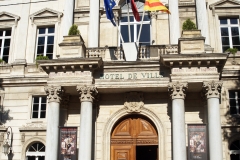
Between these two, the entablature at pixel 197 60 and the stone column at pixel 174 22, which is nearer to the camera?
the entablature at pixel 197 60

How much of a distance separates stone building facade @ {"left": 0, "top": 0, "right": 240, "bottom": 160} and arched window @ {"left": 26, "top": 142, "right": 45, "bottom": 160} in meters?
0.05

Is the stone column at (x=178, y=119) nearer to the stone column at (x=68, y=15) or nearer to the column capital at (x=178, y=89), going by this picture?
the column capital at (x=178, y=89)

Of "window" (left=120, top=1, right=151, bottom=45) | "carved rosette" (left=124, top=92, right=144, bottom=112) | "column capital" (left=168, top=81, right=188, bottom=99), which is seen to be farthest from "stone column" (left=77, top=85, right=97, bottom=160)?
"window" (left=120, top=1, right=151, bottom=45)

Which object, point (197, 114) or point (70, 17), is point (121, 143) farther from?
point (70, 17)

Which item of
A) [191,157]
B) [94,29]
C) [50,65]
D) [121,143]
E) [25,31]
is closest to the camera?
[191,157]

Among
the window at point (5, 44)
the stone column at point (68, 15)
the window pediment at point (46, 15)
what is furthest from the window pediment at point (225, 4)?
the window at point (5, 44)

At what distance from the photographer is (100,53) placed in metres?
17.3

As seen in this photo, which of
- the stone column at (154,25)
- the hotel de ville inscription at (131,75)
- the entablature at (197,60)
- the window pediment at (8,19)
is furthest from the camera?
the window pediment at (8,19)

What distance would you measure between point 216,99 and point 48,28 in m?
10.8

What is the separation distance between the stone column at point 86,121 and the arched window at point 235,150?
6924 mm

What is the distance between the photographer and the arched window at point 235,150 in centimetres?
1698

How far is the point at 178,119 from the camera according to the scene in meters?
15.2

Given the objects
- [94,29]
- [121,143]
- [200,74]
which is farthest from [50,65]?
[200,74]

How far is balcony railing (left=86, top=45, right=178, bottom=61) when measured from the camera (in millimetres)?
16906
